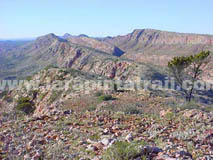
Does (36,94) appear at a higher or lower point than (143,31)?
lower

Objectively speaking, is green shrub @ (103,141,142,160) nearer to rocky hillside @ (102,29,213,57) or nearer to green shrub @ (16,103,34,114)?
green shrub @ (16,103,34,114)

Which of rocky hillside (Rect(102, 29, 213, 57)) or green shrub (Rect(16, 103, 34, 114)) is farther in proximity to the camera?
rocky hillside (Rect(102, 29, 213, 57))

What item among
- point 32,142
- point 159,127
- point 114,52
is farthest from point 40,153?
point 114,52

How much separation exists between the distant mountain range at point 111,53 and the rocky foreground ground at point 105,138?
31590 millimetres

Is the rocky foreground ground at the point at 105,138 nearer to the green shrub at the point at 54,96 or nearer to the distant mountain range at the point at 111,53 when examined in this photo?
the green shrub at the point at 54,96

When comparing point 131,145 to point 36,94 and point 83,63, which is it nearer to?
point 36,94

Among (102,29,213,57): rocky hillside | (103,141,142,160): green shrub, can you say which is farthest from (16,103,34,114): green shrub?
(102,29,213,57): rocky hillside

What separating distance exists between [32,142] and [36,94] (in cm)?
1795

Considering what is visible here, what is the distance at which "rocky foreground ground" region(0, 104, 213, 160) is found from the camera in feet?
11.8

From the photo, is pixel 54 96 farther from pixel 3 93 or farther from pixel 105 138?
pixel 3 93

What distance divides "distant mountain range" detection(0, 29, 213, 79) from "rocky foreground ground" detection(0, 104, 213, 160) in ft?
104

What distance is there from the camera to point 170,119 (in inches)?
273

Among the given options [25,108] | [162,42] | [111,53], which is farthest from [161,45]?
[25,108]

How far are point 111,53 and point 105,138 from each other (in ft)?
286
